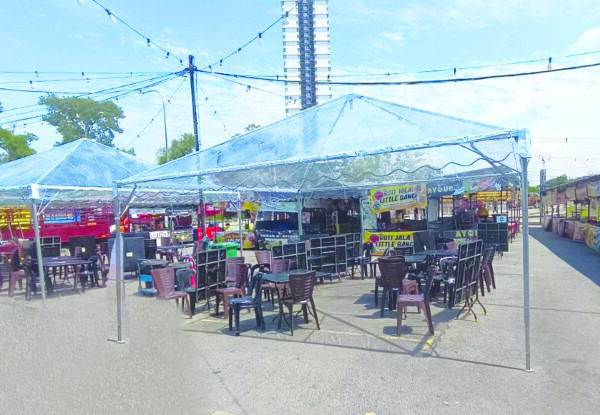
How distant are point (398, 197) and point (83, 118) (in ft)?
161

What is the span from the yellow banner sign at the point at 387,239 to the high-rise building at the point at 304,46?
5.47m

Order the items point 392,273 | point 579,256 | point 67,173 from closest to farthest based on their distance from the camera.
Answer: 1. point 392,273
2. point 67,173
3. point 579,256

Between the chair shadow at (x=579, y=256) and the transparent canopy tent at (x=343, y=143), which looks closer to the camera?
the transparent canopy tent at (x=343, y=143)

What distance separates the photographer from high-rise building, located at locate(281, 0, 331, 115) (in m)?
12.6

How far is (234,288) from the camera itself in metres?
7.61

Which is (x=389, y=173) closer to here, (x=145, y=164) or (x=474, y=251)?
(x=474, y=251)

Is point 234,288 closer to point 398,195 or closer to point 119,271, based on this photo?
point 119,271

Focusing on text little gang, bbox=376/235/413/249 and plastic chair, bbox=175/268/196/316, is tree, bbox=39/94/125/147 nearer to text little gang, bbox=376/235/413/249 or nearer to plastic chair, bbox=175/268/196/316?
text little gang, bbox=376/235/413/249

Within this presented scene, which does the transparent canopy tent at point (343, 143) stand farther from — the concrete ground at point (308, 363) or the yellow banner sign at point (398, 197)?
the yellow banner sign at point (398, 197)

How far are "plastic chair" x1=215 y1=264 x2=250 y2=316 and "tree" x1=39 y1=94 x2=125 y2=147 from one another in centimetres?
4536

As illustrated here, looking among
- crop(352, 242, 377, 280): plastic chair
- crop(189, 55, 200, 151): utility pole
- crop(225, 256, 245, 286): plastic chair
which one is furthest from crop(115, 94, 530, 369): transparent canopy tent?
crop(352, 242, 377, 280): plastic chair

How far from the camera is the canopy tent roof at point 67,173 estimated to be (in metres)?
9.87

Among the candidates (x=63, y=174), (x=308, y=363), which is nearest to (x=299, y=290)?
(x=308, y=363)

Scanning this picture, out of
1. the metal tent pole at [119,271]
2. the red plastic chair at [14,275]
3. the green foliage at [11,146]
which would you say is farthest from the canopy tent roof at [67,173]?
the green foliage at [11,146]
